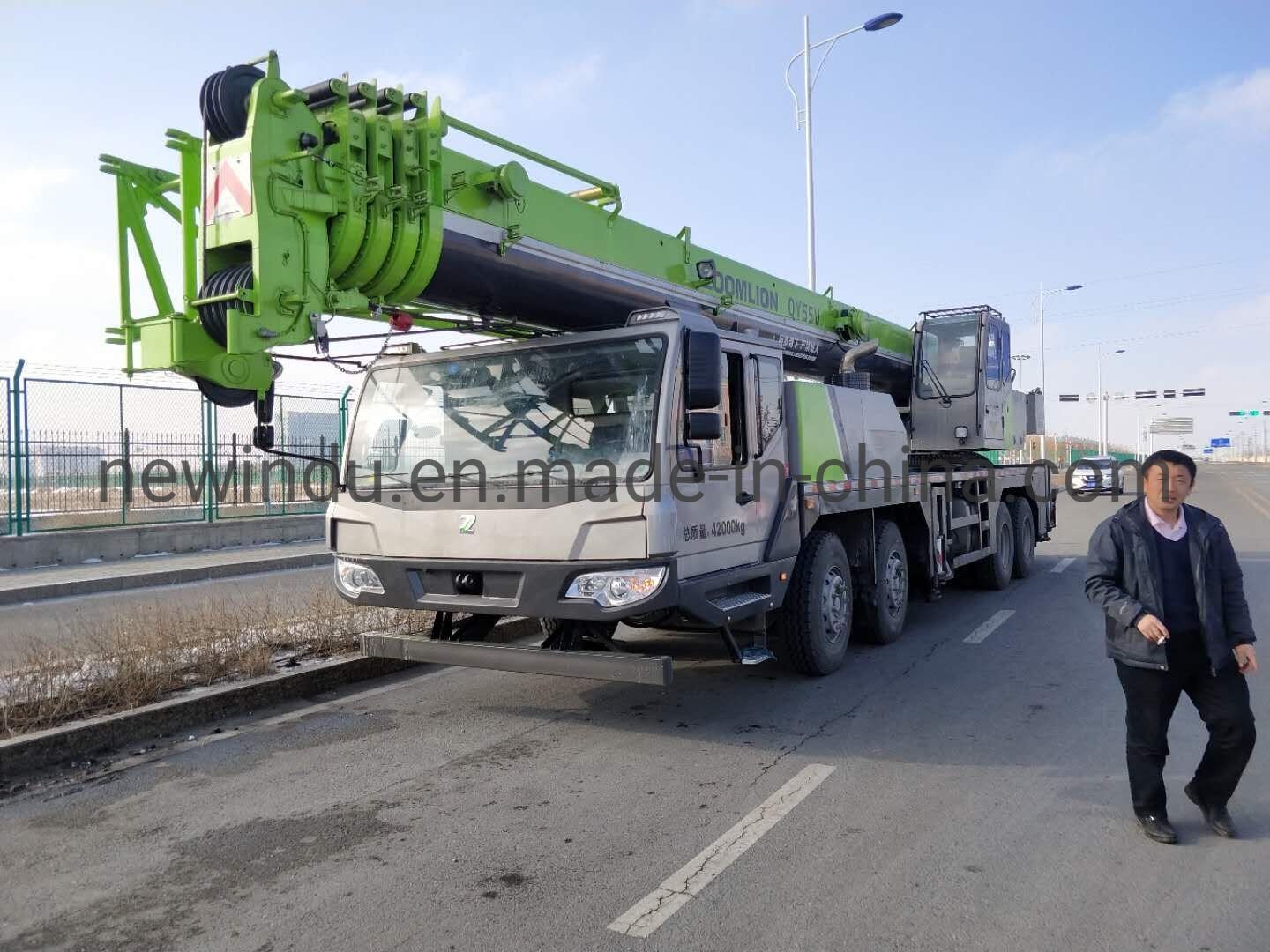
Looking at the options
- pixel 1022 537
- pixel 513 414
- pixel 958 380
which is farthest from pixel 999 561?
pixel 513 414

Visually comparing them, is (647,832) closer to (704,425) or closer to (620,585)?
(620,585)

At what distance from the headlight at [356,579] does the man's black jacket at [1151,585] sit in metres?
3.82

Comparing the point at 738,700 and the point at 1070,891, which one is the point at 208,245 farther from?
the point at 1070,891

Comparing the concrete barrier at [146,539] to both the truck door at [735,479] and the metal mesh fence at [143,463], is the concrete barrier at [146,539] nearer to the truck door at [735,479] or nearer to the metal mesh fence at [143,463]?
the metal mesh fence at [143,463]

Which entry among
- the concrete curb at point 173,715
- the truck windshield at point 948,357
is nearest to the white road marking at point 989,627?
the truck windshield at point 948,357

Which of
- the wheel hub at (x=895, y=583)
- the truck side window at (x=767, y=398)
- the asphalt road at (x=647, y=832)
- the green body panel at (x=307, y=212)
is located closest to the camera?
the asphalt road at (x=647, y=832)

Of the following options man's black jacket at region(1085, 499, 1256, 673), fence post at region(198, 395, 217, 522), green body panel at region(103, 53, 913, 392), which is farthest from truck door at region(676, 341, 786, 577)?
fence post at region(198, 395, 217, 522)

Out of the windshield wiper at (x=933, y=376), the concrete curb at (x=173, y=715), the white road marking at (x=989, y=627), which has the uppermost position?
the windshield wiper at (x=933, y=376)

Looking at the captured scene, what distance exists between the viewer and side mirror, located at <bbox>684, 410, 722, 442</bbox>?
5129mm

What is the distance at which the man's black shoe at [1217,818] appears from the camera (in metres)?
3.88

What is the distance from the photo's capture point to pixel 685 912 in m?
3.31

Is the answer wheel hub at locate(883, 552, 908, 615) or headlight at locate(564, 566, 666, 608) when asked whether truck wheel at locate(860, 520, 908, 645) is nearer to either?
wheel hub at locate(883, 552, 908, 615)

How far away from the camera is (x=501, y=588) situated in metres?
5.22

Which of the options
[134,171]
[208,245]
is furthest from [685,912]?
[134,171]
